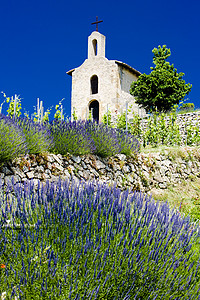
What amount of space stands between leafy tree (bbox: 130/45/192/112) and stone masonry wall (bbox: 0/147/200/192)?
9713mm

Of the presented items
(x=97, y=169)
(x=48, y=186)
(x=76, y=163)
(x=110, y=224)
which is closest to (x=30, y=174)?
(x=76, y=163)

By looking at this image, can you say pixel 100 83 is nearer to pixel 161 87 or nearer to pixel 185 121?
pixel 161 87

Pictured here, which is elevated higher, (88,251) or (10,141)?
(10,141)

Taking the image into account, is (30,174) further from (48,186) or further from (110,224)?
(110,224)

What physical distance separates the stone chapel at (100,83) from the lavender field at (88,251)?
17.6 meters

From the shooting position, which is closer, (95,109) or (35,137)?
(35,137)

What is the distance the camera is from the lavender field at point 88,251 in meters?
1.49

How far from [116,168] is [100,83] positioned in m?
15.5

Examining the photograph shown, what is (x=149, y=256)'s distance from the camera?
166 cm

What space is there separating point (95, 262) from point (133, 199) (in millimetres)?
760

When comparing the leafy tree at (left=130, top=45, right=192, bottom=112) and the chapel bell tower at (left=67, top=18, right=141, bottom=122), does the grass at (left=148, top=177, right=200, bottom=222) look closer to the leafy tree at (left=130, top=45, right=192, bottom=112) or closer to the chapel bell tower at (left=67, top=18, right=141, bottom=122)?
the leafy tree at (left=130, top=45, right=192, bottom=112)

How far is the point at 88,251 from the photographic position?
1591 mm

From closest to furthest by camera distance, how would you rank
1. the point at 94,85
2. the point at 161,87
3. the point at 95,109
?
the point at 161,87 < the point at 95,109 < the point at 94,85

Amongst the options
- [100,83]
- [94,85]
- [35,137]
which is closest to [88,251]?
[35,137]
